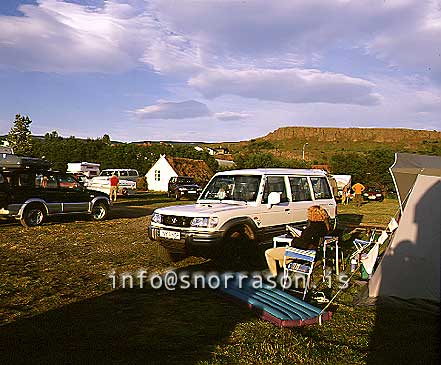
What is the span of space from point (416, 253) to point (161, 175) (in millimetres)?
36243

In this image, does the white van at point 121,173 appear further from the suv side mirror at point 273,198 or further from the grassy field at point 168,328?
the suv side mirror at point 273,198

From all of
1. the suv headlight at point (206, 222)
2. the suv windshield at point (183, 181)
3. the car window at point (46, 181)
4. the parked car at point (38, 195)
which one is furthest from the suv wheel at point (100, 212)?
the suv windshield at point (183, 181)

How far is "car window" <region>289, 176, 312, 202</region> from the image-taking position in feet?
30.5

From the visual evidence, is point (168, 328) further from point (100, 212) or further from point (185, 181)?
point (185, 181)

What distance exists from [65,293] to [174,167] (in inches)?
1360

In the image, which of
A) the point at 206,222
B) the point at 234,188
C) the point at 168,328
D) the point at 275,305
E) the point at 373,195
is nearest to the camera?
the point at 168,328

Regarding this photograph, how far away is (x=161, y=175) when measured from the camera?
41031 mm

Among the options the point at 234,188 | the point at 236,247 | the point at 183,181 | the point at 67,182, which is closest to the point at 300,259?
the point at 236,247

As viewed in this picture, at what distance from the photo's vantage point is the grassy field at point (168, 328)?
4305mm

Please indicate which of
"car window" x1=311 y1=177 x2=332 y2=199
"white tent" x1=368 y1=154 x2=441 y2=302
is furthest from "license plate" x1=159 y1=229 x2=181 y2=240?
"car window" x1=311 y1=177 x2=332 y2=199

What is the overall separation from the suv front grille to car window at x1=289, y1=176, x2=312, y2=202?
2.71 m

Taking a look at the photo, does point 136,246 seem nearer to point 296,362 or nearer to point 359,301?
point 359,301

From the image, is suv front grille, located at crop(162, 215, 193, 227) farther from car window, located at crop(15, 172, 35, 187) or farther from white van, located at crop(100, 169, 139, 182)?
white van, located at crop(100, 169, 139, 182)

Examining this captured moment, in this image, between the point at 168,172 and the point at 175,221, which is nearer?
the point at 175,221
